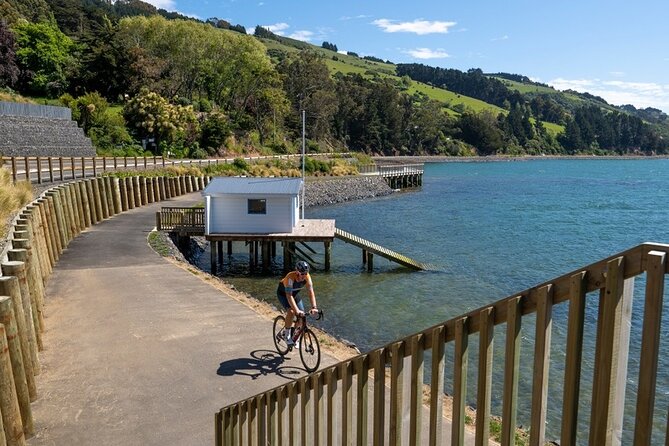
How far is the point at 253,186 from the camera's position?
27.1 metres

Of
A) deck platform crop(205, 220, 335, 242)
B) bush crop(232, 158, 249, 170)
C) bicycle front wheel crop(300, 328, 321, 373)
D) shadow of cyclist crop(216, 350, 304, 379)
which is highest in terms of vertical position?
bush crop(232, 158, 249, 170)

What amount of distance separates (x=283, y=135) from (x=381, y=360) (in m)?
90.6

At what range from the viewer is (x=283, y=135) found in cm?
9312

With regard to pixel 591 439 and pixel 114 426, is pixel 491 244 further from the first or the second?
pixel 591 439

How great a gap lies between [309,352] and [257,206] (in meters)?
16.3

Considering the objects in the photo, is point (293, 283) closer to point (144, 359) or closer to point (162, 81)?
point (144, 359)

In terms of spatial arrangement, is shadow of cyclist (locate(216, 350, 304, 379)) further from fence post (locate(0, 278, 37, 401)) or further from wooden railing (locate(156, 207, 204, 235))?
wooden railing (locate(156, 207, 204, 235))

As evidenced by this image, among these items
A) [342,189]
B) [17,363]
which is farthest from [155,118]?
[17,363]

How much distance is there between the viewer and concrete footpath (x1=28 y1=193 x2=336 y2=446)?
29.1 feet

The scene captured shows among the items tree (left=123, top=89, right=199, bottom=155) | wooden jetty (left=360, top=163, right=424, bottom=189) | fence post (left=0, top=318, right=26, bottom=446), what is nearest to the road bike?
fence post (left=0, top=318, right=26, bottom=446)

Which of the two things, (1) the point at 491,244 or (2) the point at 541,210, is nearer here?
(1) the point at 491,244

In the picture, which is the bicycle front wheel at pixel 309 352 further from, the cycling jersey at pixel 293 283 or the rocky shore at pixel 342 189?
the rocky shore at pixel 342 189

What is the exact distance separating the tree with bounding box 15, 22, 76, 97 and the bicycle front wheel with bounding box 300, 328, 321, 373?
Result: 2750 inches

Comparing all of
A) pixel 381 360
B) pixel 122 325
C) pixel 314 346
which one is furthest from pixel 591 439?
pixel 122 325
